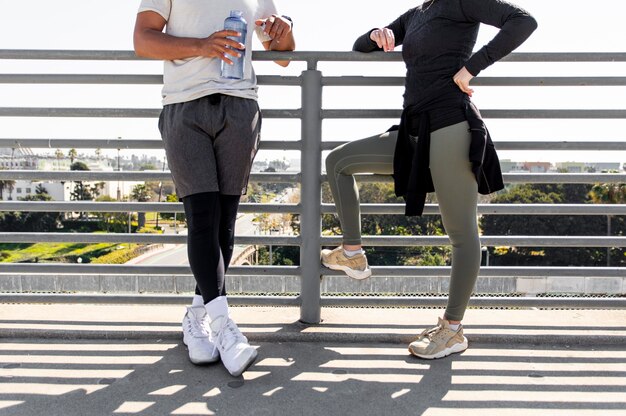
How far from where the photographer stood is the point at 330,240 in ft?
10.6

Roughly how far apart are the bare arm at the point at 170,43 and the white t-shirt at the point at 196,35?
52 millimetres

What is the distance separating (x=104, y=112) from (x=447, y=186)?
2031 millimetres

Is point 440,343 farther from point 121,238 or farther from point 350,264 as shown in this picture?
point 121,238

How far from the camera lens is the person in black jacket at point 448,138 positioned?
250 centimetres

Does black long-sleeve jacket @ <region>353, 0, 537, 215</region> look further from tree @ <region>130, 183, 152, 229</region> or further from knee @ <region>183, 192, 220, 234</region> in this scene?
tree @ <region>130, 183, 152, 229</region>

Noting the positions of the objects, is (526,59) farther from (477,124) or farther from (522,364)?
(522,364)

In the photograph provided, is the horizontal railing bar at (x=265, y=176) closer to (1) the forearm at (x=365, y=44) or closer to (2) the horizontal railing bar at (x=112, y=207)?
(2) the horizontal railing bar at (x=112, y=207)

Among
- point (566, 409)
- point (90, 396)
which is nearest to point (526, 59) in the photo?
point (566, 409)

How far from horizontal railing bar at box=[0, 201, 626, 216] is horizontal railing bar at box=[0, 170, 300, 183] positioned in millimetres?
157

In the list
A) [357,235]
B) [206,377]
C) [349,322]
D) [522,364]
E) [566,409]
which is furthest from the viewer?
[349,322]

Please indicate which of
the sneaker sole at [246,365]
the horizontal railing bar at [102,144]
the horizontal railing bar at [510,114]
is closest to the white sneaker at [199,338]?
the sneaker sole at [246,365]

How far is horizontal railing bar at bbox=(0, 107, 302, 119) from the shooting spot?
315 cm

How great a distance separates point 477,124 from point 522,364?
1.22 m

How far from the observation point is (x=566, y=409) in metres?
2.21
